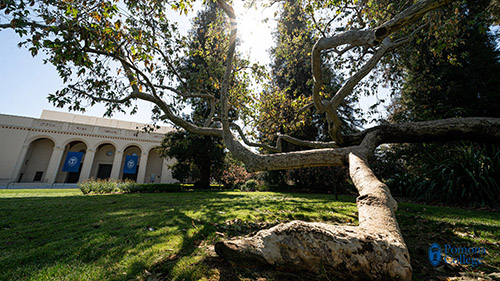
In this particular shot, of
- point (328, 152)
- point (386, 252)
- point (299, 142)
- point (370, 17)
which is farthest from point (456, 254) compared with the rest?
point (370, 17)

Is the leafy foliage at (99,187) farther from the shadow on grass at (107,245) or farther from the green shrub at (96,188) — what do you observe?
the shadow on grass at (107,245)

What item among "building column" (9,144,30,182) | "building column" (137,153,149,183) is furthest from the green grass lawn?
"building column" (9,144,30,182)

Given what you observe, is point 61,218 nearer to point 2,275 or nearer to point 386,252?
point 2,275

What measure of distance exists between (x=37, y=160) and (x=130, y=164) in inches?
495

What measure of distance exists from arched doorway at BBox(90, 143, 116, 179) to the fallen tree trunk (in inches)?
1385

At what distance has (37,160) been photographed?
86.3ft

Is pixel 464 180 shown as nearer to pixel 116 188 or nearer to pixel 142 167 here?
pixel 116 188

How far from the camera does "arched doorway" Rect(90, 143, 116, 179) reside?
28.5 m

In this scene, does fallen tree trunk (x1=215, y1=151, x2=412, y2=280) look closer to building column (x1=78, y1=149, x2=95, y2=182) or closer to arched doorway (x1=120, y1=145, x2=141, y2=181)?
arched doorway (x1=120, y1=145, x2=141, y2=181)

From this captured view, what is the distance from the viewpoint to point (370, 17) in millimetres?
5684

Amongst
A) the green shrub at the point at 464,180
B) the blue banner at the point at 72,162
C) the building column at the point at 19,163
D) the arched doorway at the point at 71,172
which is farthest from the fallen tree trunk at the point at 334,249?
the building column at the point at 19,163

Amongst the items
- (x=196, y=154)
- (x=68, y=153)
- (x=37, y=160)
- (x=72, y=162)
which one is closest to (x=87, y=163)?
(x=72, y=162)

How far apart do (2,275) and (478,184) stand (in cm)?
1156

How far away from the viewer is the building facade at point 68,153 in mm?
23359
